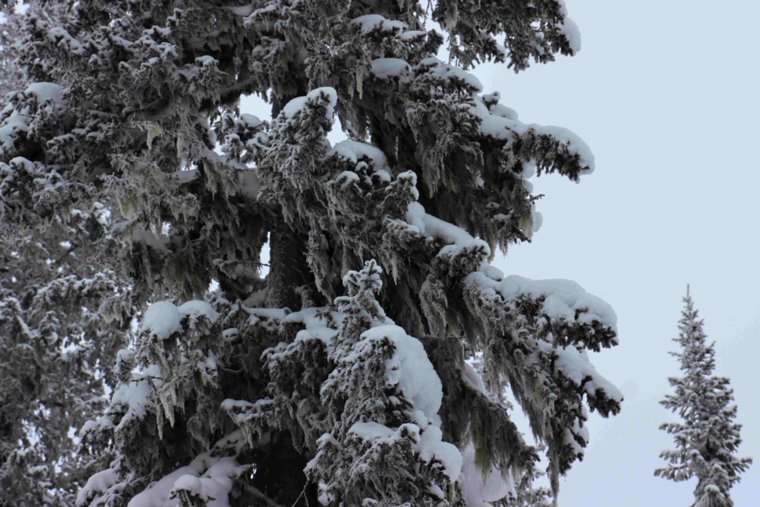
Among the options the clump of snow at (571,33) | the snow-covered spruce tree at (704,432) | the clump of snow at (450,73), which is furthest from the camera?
the snow-covered spruce tree at (704,432)

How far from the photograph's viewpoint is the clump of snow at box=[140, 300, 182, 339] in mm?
5312

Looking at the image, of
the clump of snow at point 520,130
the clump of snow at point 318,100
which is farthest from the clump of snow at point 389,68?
the clump of snow at point 318,100

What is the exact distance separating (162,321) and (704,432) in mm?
18537

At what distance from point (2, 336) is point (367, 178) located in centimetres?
1048

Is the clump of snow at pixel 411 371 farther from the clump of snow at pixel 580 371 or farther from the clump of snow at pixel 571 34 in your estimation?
the clump of snow at pixel 571 34

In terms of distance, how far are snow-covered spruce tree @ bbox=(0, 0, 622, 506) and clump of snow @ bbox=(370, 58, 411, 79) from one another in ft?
0.11

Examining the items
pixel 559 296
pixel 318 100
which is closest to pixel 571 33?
pixel 318 100

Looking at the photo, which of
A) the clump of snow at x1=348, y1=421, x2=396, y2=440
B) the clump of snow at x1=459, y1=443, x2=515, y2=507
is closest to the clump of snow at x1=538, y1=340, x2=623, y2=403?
the clump of snow at x1=459, y1=443, x2=515, y2=507

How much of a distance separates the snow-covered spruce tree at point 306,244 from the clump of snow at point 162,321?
3 cm

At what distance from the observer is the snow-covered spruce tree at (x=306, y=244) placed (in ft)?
16.5

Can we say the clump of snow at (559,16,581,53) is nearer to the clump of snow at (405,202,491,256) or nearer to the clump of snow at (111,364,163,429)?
the clump of snow at (405,202,491,256)

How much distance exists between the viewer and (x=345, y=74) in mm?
6445

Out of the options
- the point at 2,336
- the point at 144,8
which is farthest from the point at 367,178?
the point at 2,336

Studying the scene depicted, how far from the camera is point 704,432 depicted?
19.9 m
